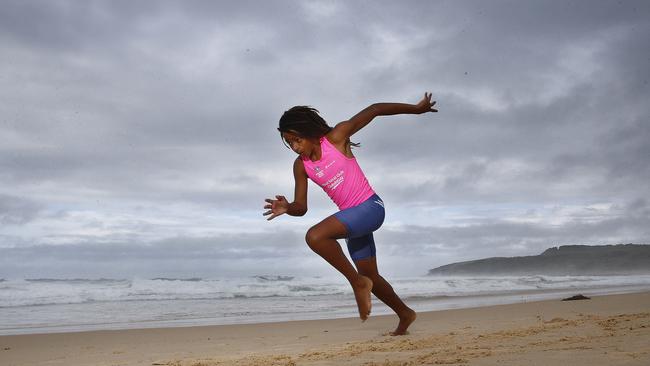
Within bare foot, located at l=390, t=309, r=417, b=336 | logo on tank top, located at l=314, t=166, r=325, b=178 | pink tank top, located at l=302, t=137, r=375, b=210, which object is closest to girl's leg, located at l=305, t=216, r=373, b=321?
pink tank top, located at l=302, t=137, r=375, b=210

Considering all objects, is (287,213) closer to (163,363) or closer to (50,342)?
(163,363)

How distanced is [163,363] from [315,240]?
1.80m

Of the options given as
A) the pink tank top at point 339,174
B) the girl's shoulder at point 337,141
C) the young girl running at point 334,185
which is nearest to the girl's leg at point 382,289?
the young girl running at point 334,185

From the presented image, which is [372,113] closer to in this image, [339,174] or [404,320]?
[339,174]

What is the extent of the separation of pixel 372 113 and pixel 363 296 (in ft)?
4.55

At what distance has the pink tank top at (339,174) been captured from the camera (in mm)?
4781

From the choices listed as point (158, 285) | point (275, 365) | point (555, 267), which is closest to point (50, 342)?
point (275, 365)

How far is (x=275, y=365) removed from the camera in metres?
4.52

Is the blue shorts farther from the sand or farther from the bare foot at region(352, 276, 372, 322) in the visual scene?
the sand

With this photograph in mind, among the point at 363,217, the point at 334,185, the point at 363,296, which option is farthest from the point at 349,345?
the point at 334,185

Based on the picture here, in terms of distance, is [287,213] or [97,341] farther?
[97,341]

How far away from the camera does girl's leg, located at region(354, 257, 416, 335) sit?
5.36 metres

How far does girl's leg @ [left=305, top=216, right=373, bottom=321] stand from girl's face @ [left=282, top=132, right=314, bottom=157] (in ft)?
1.73

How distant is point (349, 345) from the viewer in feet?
18.8
